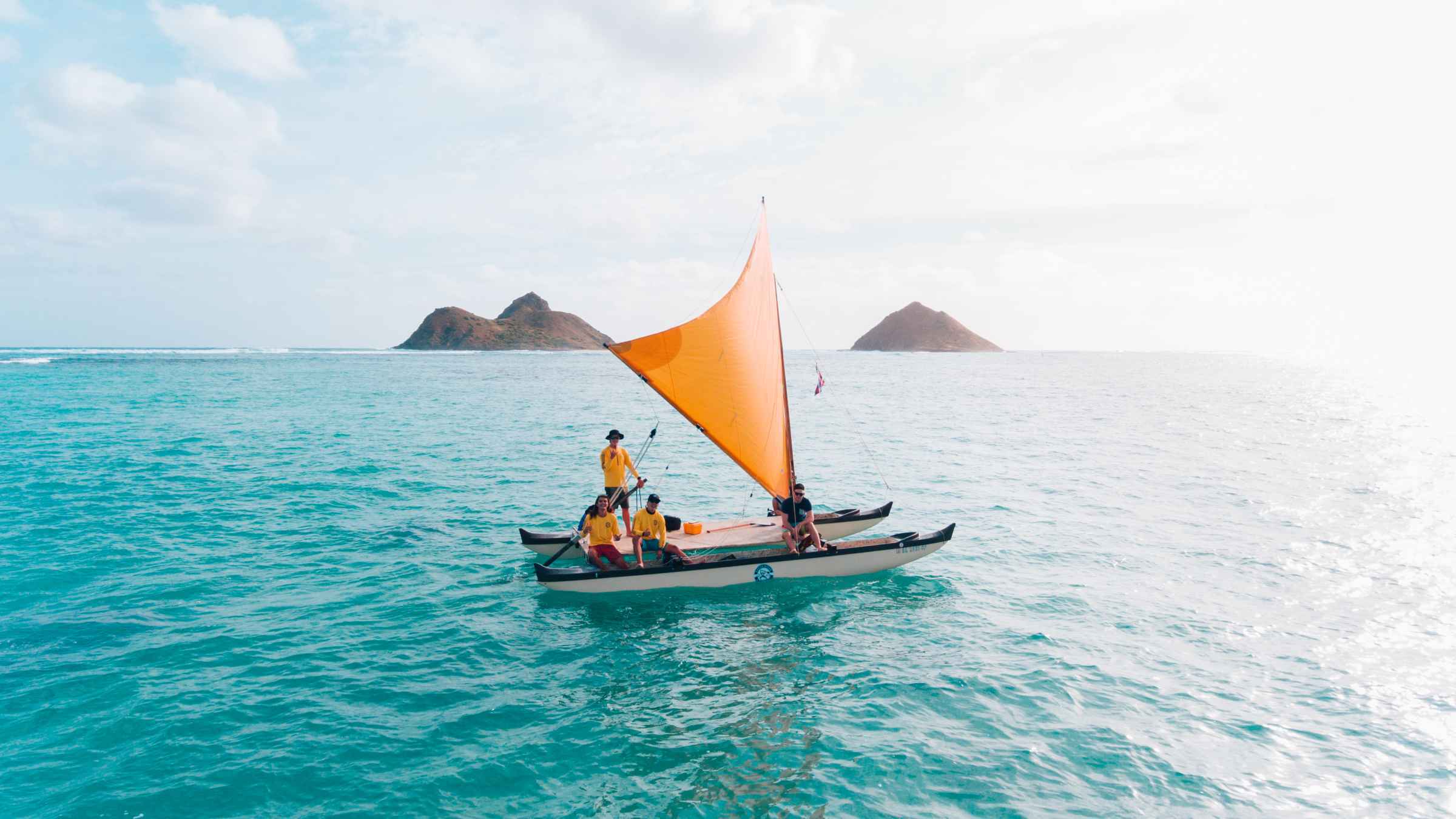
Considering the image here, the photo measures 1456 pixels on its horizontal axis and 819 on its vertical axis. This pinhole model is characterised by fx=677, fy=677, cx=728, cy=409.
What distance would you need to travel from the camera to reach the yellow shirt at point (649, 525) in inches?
755

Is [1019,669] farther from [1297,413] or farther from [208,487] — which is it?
[1297,413]

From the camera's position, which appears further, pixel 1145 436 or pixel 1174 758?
pixel 1145 436

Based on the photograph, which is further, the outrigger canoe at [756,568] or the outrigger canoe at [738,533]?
the outrigger canoe at [738,533]

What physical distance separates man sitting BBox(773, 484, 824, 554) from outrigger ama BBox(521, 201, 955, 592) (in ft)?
1.03

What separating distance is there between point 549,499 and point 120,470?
22.6 meters

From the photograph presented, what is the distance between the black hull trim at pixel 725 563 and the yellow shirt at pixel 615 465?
8.94 feet

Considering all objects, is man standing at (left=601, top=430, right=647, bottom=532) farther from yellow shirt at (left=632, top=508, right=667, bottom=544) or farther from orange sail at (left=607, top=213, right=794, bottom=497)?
orange sail at (left=607, top=213, right=794, bottom=497)

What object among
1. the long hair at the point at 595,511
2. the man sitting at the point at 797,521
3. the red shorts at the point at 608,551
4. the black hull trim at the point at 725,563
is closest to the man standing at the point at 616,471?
the long hair at the point at 595,511

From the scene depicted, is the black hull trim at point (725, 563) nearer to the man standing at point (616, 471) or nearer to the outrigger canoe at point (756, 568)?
the outrigger canoe at point (756, 568)

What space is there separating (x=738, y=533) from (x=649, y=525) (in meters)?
3.75

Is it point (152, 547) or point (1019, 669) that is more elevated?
point (152, 547)

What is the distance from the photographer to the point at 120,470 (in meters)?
33.7

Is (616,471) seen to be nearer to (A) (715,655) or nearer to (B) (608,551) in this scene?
(B) (608,551)

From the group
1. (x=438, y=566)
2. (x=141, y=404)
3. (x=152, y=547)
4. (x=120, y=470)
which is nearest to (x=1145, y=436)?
(x=438, y=566)
